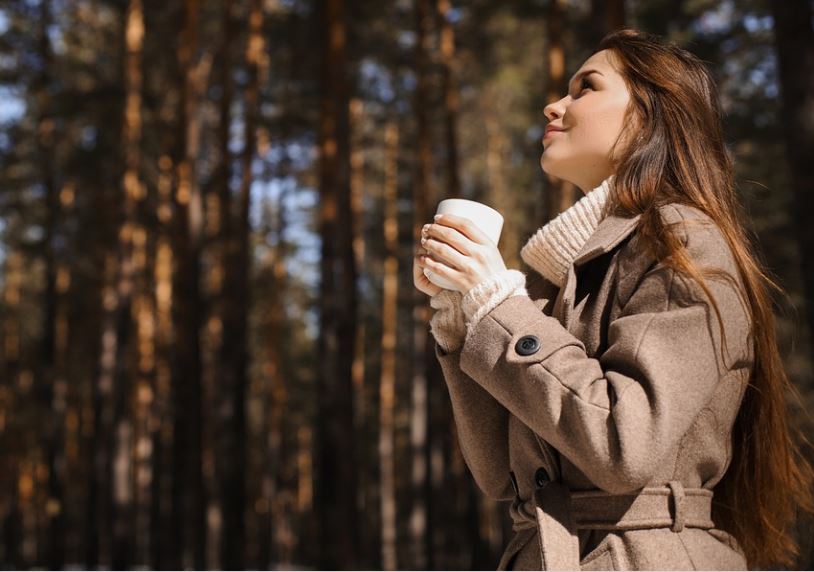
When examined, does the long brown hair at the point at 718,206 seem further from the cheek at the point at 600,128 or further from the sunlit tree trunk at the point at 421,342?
the sunlit tree trunk at the point at 421,342

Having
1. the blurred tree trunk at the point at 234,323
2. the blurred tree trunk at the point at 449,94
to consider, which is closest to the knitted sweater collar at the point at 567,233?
the blurred tree trunk at the point at 234,323

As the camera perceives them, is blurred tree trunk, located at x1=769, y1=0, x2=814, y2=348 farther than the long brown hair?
Yes

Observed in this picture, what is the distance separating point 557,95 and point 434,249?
10417 mm

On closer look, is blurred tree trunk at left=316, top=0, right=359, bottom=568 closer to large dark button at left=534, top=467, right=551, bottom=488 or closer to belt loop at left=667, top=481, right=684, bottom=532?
large dark button at left=534, top=467, right=551, bottom=488

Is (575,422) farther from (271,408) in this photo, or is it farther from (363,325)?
(363,325)

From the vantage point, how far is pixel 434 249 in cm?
184

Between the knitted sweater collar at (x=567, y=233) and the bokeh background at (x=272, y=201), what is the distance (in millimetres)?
4865

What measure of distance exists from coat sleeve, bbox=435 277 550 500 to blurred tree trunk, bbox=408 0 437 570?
14.1 meters

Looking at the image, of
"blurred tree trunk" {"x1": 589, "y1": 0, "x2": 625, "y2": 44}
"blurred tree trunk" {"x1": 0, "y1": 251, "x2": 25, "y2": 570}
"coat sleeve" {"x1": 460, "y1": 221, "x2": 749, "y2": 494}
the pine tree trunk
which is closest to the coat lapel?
"coat sleeve" {"x1": 460, "y1": 221, "x2": 749, "y2": 494}

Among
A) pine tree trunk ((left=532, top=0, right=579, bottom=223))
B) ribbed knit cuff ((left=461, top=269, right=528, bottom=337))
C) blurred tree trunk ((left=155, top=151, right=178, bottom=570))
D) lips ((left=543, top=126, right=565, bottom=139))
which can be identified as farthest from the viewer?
blurred tree trunk ((left=155, top=151, right=178, bottom=570))

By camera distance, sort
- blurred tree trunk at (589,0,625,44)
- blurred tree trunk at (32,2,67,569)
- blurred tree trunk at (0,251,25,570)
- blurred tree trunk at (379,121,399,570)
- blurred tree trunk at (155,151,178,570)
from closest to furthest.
→ blurred tree trunk at (589,0,625,44) → blurred tree trunk at (155,151,178,570) → blurred tree trunk at (32,2,67,569) → blurred tree trunk at (0,251,25,570) → blurred tree trunk at (379,121,399,570)

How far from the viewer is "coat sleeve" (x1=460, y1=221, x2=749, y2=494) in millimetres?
1576

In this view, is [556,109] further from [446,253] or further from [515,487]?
[515,487]

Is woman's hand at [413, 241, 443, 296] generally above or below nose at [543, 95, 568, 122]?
below
